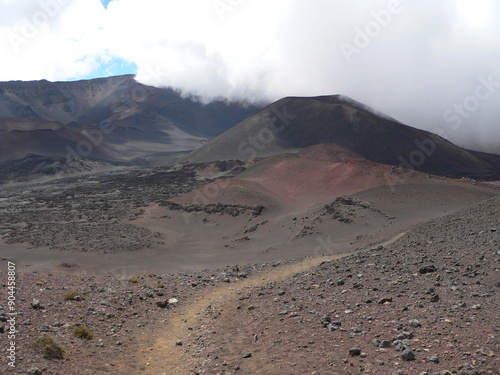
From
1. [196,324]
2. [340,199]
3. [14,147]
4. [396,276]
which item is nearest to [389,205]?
[340,199]

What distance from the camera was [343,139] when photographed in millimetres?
86000

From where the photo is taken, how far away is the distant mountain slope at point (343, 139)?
81.0m

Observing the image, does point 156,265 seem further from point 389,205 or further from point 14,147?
point 14,147

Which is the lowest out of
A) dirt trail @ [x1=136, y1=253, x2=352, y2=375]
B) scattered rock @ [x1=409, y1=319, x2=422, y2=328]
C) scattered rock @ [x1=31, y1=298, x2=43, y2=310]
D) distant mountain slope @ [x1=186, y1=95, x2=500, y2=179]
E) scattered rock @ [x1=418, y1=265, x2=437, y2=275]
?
dirt trail @ [x1=136, y1=253, x2=352, y2=375]

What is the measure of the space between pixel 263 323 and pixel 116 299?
460 cm

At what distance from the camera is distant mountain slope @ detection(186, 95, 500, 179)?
81.0 metres

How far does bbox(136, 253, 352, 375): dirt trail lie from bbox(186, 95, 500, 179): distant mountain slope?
66.4 metres

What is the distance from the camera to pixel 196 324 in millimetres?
10836

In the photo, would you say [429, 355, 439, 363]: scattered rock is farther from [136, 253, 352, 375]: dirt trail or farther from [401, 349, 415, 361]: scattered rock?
[136, 253, 352, 375]: dirt trail

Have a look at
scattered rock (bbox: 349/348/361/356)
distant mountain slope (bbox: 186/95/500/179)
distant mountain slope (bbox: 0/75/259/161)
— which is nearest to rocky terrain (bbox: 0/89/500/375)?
scattered rock (bbox: 349/348/361/356)

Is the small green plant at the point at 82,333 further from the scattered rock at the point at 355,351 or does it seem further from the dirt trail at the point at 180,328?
the scattered rock at the point at 355,351

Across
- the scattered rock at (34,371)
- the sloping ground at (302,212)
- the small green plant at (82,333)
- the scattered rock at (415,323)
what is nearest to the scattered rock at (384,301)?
the scattered rock at (415,323)

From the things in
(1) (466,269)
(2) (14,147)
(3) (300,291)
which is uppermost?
(2) (14,147)

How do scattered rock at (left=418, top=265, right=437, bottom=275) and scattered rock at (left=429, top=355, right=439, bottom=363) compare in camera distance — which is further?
scattered rock at (left=418, top=265, right=437, bottom=275)
